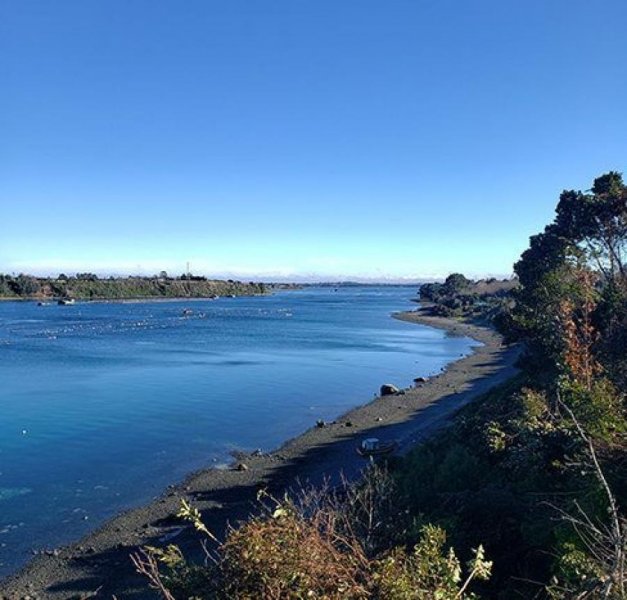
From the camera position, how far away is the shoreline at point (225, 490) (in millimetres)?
16609

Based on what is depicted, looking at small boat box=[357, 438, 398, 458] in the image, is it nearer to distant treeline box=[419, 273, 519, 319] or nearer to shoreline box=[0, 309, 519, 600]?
shoreline box=[0, 309, 519, 600]

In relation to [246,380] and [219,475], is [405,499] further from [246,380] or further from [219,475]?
[246,380]

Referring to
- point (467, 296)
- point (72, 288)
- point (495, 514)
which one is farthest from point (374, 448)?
point (72, 288)

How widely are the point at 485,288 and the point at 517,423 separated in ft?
A: 509

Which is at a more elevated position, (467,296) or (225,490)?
(467,296)

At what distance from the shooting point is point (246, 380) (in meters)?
46.9

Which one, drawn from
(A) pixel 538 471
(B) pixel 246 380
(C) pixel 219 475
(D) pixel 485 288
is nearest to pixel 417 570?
(A) pixel 538 471

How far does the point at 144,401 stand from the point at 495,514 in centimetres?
3131

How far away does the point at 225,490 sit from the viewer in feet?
76.5

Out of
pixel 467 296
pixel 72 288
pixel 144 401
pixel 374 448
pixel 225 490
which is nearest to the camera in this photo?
pixel 225 490

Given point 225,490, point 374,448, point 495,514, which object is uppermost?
point 495,514

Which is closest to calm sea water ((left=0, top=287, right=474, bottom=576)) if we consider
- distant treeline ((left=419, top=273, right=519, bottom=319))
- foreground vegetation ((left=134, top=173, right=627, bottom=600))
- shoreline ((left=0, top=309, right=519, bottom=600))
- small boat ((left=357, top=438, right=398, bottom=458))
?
shoreline ((left=0, top=309, right=519, bottom=600))

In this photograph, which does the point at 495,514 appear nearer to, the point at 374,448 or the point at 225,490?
the point at 225,490

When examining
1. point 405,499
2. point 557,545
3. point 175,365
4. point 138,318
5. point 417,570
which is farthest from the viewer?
point 138,318
